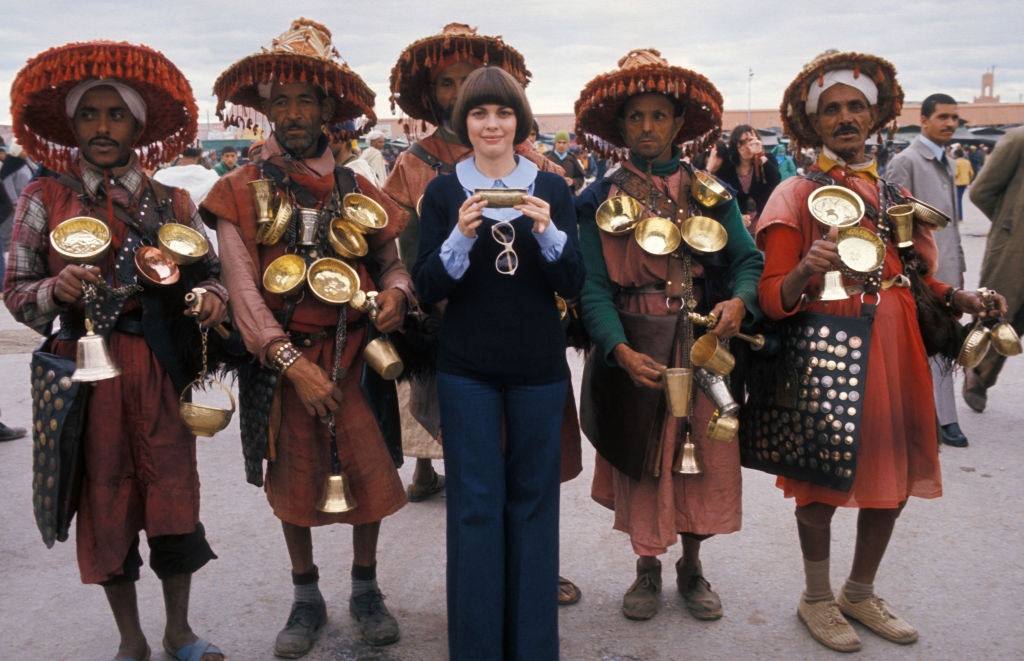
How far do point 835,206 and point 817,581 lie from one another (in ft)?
4.66

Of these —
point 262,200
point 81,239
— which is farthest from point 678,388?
point 81,239

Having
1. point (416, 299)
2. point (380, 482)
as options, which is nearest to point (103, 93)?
point (416, 299)

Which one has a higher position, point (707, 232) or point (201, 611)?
point (707, 232)

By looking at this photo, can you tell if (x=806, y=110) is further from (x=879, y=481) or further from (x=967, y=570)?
(x=967, y=570)

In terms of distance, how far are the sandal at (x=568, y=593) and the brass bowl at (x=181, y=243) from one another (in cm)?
192

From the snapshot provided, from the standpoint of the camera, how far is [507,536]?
9.58 ft

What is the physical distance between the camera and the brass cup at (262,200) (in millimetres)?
3039

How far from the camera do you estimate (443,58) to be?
3.78 metres

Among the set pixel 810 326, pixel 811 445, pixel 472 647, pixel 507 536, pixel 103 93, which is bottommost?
pixel 472 647

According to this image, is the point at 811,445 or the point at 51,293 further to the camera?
the point at 811,445

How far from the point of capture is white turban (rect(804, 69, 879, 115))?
3.23 m

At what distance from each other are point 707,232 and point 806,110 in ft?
2.08

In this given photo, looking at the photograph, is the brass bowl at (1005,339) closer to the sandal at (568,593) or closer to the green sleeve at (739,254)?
the green sleeve at (739,254)

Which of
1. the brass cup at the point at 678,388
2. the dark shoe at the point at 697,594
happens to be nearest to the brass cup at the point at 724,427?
the brass cup at the point at 678,388
